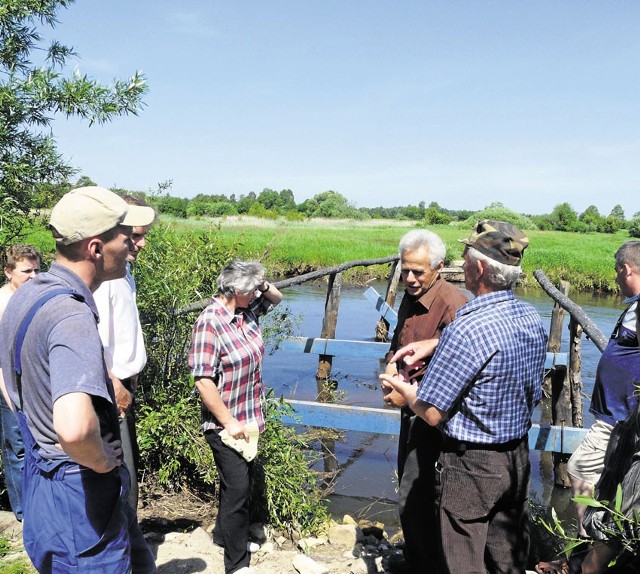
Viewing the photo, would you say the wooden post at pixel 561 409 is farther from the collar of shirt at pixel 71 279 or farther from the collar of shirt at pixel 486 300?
the collar of shirt at pixel 71 279

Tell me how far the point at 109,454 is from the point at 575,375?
6.27 metres

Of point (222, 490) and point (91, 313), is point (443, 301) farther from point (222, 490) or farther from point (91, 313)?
point (91, 313)

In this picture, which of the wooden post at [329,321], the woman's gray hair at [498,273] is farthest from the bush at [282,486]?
the wooden post at [329,321]

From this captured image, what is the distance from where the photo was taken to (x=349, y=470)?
24.0 ft

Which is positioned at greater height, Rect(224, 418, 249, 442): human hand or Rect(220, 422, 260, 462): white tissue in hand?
Rect(224, 418, 249, 442): human hand

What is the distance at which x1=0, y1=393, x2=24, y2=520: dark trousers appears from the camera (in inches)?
165

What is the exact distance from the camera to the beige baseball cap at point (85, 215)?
2064 mm

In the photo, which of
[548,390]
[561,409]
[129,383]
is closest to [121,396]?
[129,383]

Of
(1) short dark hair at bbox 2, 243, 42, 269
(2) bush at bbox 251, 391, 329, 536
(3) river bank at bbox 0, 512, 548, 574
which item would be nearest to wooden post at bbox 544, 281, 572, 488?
(3) river bank at bbox 0, 512, 548, 574

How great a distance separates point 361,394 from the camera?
10.2 m

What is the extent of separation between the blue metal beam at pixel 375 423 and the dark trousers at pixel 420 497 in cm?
174

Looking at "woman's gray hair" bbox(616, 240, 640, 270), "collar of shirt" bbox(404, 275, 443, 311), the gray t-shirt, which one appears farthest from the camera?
"woman's gray hair" bbox(616, 240, 640, 270)

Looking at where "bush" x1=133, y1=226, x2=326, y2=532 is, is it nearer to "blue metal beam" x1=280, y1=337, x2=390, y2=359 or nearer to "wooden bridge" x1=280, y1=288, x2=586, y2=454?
"wooden bridge" x1=280, y1=288, x2=586, y2=454

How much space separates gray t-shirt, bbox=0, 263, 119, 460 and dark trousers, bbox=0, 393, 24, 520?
2.27 meters
